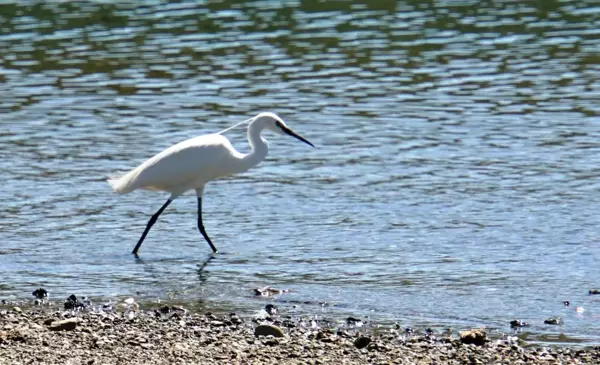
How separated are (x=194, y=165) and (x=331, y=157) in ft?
11.1

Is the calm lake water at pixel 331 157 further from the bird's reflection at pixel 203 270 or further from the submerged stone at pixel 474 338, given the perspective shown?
the submerged stone at pixel 474 338

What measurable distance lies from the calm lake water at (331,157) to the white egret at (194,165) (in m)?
0.50

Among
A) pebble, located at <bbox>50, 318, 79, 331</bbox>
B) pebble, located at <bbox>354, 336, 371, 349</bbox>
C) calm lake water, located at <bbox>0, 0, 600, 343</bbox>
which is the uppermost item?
pebble, located at <bbox>50, 318, 79, 331</bbox>

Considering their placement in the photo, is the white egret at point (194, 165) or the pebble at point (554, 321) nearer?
the pebble at point (554, 321)

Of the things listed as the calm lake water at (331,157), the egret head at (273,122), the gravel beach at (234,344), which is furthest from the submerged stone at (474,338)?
the egret head at (273,122)

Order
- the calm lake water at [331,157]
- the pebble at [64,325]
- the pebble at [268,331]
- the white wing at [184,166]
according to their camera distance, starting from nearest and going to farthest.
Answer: the pebble at [268,331], the pebble at [64,325], the calm lake water at [331,157], the white wing at [184,166]

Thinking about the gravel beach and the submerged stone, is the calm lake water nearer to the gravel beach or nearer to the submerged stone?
the submerged stone

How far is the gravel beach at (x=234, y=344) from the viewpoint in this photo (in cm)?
783

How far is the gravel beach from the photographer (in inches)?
308

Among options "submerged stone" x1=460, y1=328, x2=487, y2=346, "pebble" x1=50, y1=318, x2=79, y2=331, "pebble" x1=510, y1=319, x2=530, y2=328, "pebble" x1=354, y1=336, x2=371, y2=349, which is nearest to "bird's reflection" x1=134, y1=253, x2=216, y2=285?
"pebble" x1=50, y1=318, x2=79, y2=331

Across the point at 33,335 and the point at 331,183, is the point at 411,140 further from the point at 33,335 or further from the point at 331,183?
the point at 33,335

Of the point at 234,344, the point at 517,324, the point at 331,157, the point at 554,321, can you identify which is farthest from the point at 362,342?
the point at 331,157

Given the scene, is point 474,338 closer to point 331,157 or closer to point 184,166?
point 184,166

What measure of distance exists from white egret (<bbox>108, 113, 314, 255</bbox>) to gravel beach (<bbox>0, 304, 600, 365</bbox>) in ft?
9.49
